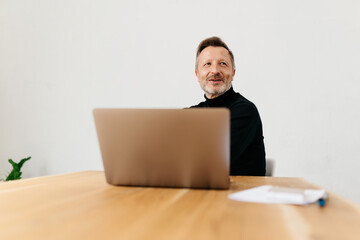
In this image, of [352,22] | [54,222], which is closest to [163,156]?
[54,222]

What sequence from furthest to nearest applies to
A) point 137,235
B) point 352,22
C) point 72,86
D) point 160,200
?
point 72,86, point 352,22, point 160,200, point 137,235

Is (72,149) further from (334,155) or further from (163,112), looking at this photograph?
(163,112)

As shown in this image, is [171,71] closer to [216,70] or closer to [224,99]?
[216,70]

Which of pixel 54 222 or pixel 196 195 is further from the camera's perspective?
pixel 196 195

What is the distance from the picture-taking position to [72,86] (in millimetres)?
3170

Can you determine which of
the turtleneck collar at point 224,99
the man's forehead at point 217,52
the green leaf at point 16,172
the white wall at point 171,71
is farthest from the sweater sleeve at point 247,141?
the green leaf at point 16,172

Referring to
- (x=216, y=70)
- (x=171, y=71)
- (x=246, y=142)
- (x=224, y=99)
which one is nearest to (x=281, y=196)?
(x=246, y=142)

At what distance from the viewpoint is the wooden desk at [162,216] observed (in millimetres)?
505

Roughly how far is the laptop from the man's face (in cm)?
124

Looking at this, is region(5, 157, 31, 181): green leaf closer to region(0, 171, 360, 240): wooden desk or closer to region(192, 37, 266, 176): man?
region(192, 37, 266, 176): man

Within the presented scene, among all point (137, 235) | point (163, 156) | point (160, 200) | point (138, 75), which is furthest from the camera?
point (138, 75)

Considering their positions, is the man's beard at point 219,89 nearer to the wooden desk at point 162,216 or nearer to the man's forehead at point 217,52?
the man's forehead at point 217,52

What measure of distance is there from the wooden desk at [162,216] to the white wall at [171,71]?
1.90 m

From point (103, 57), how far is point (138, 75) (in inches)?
16.1
